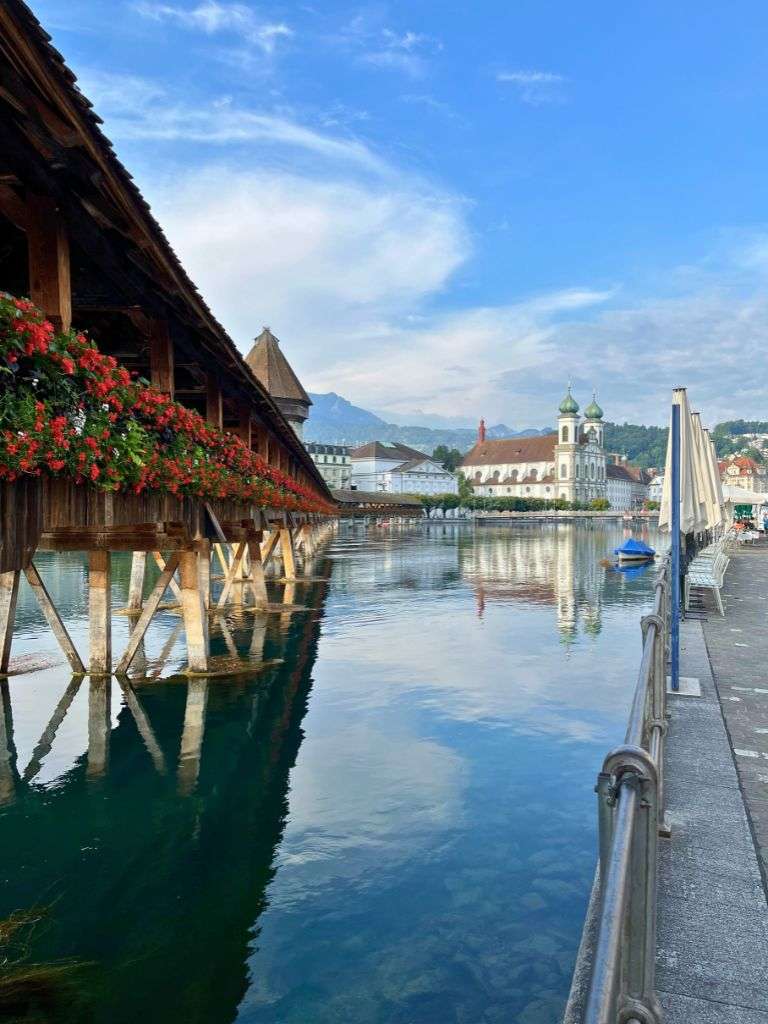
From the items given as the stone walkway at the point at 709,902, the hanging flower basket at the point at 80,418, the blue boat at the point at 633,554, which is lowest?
the blue boat at the point at 633,554

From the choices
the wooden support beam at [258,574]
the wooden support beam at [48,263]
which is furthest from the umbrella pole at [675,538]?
the wooden support beam at [258,574]

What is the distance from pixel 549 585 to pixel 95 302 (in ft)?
98.0

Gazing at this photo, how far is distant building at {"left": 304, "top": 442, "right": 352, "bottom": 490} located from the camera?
6629 inches

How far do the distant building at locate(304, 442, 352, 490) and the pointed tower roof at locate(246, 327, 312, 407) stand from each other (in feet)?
345

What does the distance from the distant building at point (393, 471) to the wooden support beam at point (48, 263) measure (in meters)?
171

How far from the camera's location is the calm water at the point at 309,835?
6.31m

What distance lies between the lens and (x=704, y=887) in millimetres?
4812

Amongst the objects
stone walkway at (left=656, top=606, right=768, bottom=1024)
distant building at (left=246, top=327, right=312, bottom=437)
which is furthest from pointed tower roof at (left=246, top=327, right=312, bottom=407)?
stone walkway at (left=656, top=606, right=768, bottom=1024)

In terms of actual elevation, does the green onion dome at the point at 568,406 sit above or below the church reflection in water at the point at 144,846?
above

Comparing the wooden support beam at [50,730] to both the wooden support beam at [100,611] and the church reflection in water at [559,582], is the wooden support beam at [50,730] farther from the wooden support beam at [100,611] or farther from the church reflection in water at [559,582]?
the church reflection in water at [559,582]

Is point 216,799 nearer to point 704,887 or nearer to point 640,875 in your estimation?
point 704,887

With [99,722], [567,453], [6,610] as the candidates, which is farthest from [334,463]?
[99,722]

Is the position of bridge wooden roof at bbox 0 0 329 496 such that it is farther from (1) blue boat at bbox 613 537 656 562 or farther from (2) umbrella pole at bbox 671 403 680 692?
(1) blue boat at bbox 613 537 656 562

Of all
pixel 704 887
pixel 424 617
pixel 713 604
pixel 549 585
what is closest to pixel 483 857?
pixel 704 887
